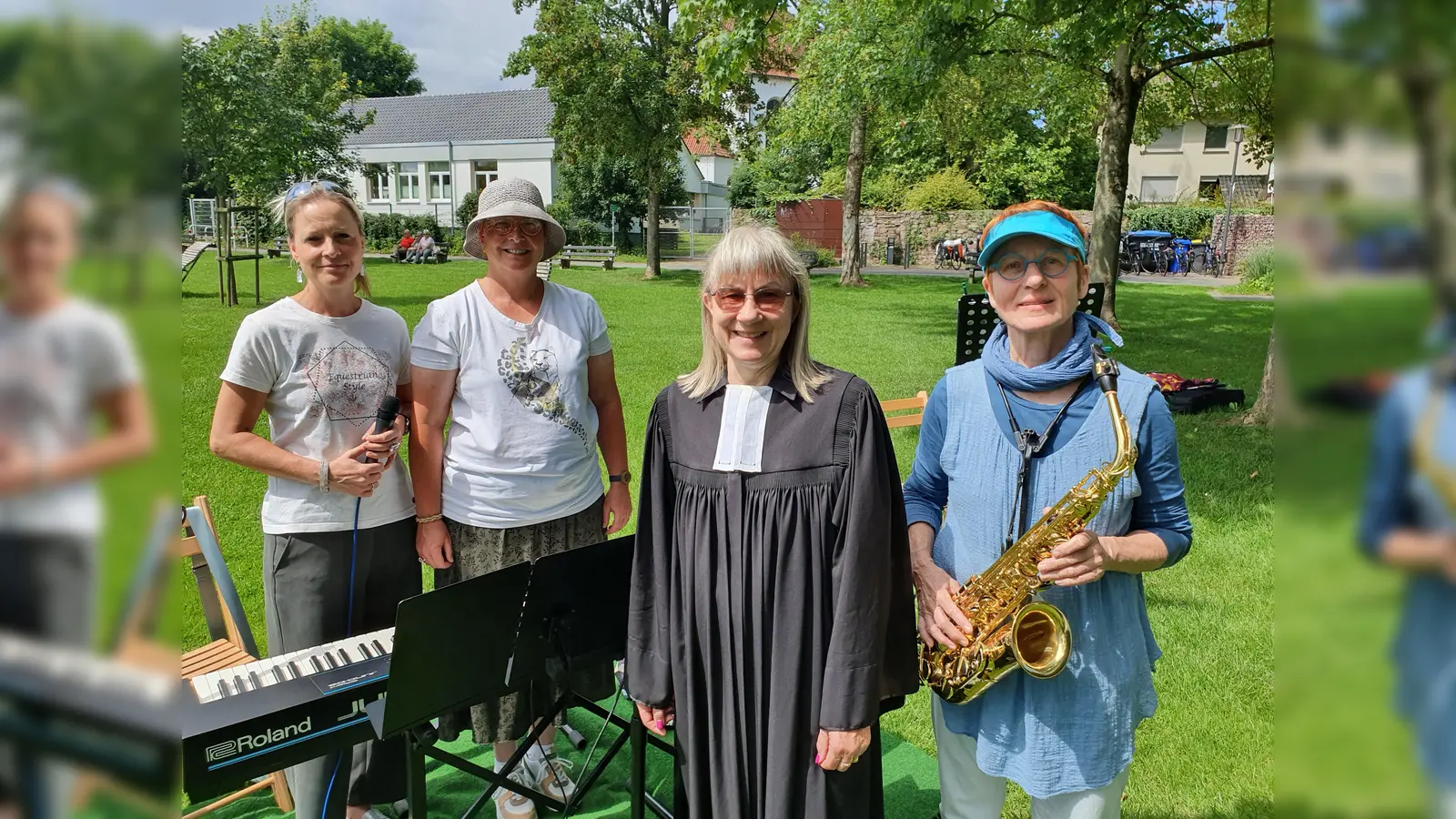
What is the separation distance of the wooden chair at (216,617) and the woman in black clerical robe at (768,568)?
170 centimetres

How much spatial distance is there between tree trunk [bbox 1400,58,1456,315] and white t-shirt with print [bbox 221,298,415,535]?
120 inches

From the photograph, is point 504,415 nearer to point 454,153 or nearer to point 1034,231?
point 1034,231

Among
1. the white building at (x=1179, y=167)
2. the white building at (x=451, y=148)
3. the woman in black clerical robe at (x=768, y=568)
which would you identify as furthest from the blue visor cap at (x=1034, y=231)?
the white building at (x=451, y=148)

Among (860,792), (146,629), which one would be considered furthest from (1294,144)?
(860,792)

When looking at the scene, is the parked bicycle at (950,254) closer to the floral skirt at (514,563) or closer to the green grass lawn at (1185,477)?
the green grass lawn at (1185,477)

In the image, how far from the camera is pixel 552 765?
11.7 feet

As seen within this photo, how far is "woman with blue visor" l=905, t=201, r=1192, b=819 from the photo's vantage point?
2229mm

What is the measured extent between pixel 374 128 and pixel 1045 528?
1905 inches

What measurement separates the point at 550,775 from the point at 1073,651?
2281 mm

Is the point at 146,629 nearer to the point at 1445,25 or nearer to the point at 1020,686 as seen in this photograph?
the point at 1445,25

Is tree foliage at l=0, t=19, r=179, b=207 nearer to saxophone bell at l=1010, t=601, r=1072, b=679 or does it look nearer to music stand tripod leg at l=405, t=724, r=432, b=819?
saxophone bell at l=1010, t=601, r=1072, b=679

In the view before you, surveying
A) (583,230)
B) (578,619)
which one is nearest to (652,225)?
(583,230)

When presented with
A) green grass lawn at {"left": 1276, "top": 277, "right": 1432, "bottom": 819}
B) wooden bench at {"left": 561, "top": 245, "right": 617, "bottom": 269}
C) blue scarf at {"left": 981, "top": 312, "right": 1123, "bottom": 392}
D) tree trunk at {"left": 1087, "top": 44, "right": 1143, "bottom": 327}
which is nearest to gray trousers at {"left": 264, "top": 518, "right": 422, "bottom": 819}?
blue scarf at {"left": 981, "top": 312, "right": 1123, "bottom": 392}

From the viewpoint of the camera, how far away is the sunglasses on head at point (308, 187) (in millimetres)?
2986
